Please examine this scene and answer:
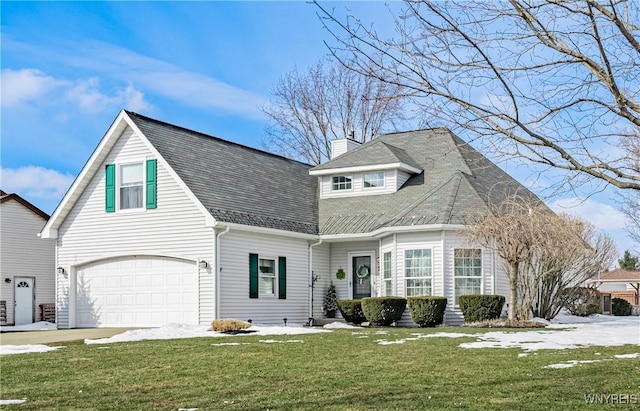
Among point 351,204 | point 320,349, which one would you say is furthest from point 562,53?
point 351,204

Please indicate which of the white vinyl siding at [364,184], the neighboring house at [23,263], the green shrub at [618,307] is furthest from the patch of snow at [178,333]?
the green shrub at [618,307]

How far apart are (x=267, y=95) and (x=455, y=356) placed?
33.4 m

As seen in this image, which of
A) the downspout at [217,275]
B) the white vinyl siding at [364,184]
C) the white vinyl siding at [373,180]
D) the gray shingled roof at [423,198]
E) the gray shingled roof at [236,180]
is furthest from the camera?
the white vinyl siding at [373,180]

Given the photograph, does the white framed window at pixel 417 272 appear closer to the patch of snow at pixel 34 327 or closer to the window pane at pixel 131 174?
Answer: the window pane at pixel 131 174

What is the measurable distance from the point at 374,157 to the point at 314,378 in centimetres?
1700

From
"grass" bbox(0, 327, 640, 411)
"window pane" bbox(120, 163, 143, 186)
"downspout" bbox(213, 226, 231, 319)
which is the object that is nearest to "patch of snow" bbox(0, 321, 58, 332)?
"window pane" bbox(120, 163, 143, 186)

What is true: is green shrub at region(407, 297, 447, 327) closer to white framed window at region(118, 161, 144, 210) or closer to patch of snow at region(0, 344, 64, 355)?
white framed window at region(118, 161, 144, 210)

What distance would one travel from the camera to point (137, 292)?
2250 cm

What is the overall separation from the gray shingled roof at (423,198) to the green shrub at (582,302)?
11.7 feet

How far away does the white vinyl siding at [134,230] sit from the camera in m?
21.3

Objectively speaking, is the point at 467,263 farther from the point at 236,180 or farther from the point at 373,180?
the point at 236,180

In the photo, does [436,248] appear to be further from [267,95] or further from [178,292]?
[267,95]

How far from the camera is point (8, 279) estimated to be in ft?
95.9

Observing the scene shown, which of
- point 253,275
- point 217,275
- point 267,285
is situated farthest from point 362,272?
point 217,275
